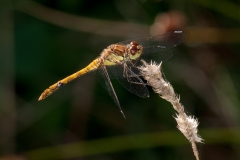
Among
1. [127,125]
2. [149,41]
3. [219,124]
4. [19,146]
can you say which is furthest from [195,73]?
[19,146]

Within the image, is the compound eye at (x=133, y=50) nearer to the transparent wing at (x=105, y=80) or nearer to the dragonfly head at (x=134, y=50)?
the dragonfly head at (x=134, y=50)

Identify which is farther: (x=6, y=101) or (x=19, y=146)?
(x=19, y=146)

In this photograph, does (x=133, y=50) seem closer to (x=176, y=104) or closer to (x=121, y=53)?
(x=121, y=53)

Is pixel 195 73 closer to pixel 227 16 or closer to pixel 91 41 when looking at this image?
pixel 227 16

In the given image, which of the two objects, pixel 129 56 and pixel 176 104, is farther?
pixel 129 56

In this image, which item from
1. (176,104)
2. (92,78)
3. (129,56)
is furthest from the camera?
(92,78)

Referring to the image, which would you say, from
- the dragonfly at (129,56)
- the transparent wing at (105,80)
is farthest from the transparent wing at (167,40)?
the transparent wing at (105,80)

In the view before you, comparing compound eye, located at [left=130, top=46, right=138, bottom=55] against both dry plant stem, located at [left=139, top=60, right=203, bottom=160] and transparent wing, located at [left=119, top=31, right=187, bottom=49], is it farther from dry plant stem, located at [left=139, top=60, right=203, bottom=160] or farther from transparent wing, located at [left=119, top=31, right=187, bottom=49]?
dry plant stem, located at [left=139, top=60, right=203, bottom=160]

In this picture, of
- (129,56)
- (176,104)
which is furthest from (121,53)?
(176,104)
